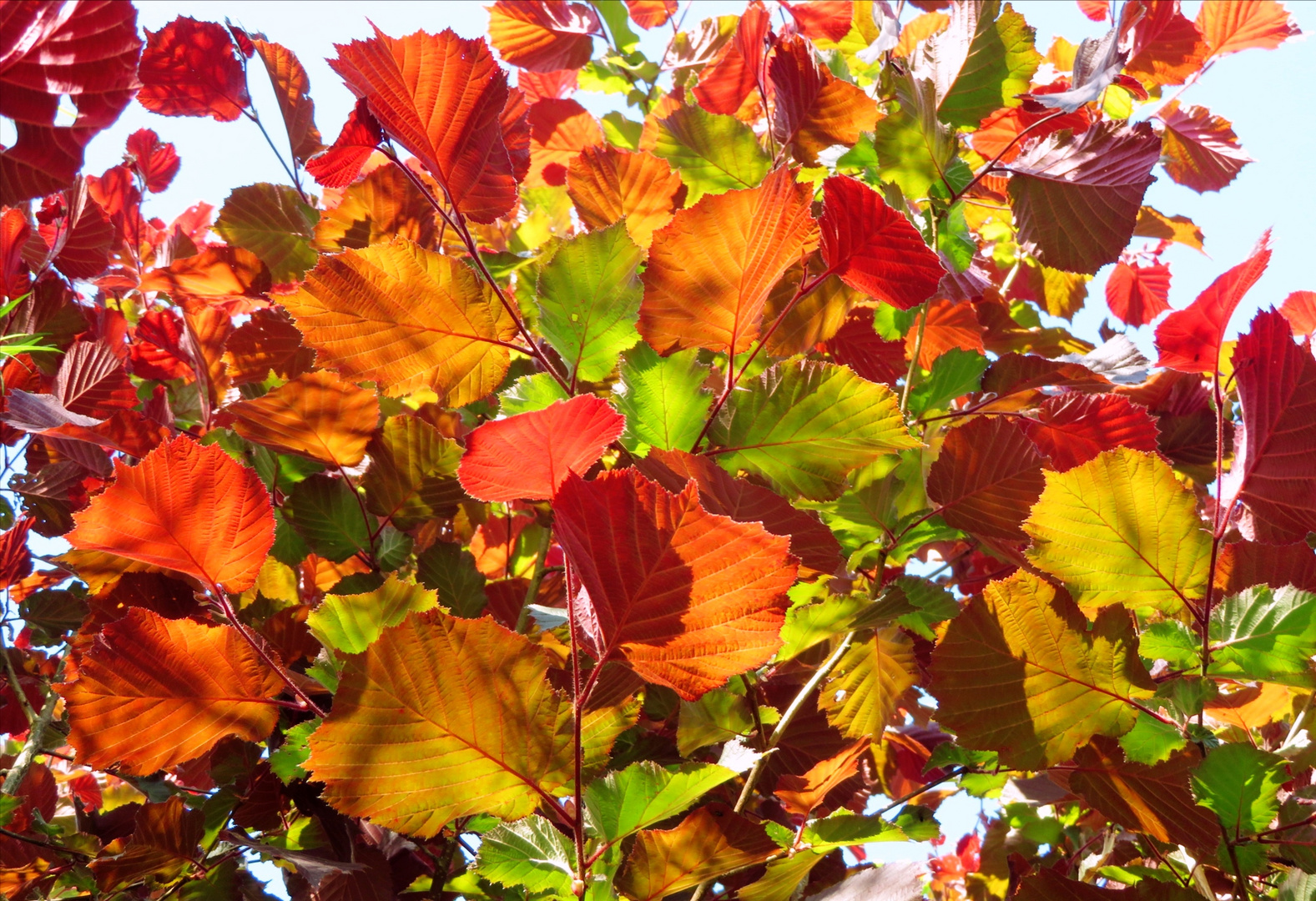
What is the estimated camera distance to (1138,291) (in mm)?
1812

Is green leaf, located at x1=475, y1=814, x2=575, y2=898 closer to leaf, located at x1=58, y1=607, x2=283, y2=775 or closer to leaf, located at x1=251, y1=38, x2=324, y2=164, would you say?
leaf, located at x1=58, y1=607, x2=283, y2=775

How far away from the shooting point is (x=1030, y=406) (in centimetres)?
104

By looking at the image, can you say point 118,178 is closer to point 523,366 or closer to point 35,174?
point 523,366

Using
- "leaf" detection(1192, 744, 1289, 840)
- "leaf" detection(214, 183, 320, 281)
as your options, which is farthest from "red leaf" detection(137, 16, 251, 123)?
"leaf" detection(1192, 744, 1289, 840)

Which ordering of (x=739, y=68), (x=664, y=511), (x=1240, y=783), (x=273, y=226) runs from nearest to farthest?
(x=664, y=511) → (x=1240, y=783) → (x=273, y=226) → (x=739, y=68)

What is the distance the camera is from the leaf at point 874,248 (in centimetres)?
70

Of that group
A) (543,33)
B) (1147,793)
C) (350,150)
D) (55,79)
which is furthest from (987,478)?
(543,33)

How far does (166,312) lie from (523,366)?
0.64 metres

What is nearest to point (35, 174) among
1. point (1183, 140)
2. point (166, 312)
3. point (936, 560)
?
point (166, 312)

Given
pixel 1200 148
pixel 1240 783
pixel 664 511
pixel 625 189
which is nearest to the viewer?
pixel 664 511

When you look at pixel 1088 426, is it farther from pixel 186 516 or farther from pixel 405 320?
pixel 186 516

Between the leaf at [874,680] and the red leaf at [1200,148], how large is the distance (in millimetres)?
1233

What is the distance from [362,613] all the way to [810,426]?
0.38m

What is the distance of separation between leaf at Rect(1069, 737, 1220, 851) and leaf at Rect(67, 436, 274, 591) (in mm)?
675
